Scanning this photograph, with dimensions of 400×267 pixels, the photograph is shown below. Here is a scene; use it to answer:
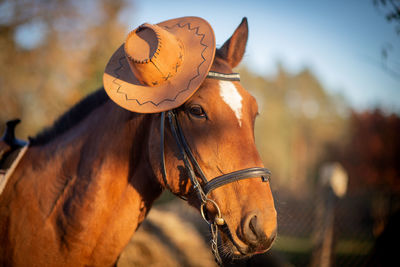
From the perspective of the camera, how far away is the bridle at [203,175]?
5.07ft

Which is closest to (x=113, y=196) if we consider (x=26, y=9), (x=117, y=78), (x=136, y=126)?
(x=136, y=126)

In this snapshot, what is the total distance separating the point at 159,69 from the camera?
5.74 feet

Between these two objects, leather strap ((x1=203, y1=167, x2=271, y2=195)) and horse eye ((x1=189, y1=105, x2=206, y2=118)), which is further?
horse eye ((x1=189, y1=105, x2=206, y2=118))

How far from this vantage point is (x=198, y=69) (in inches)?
68.9

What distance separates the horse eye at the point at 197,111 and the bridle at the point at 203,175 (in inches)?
5.4

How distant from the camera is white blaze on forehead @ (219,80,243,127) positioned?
66.2 inches

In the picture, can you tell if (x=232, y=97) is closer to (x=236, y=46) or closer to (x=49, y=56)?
(x=236, y=46)

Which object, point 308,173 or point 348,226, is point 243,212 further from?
point 308,173

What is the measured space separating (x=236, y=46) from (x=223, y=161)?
1144mm

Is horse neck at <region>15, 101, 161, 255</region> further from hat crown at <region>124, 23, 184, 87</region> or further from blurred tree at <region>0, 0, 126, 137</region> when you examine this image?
blurred tree at <region>0, 0, 126, 137</region>

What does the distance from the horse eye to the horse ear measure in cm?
64

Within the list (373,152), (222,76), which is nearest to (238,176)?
(222,76)

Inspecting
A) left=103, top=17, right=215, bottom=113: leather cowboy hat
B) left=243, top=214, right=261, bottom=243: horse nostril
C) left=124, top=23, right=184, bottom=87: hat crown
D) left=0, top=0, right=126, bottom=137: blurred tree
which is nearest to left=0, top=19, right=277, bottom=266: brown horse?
left=243, top=214, right=261, bottom=243: horse nostril

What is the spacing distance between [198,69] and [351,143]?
2331cm
